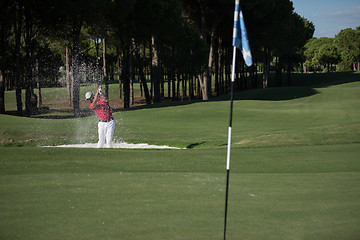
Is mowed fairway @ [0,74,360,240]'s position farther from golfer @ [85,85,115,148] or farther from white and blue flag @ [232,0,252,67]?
white and blue flag @ [232,0,252,67]

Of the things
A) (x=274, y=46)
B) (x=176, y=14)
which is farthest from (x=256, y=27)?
(x=176, y=14)

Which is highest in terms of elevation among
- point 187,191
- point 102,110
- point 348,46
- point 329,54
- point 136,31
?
point 348,46

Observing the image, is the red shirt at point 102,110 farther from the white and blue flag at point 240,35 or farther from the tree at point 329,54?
the tree at point 329,54

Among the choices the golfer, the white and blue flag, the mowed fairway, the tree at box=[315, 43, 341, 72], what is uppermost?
the tree at box=[315, 43, 341, 72]

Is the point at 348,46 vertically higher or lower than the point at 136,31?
higher

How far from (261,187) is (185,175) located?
6.11 ft

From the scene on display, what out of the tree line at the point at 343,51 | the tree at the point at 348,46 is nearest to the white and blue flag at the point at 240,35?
the tree line at the point at 343,51

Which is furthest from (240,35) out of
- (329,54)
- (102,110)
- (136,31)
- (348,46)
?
(348,46)

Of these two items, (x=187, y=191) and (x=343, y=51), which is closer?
(x=187, y=191)

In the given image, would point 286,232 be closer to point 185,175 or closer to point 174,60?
point 185,175

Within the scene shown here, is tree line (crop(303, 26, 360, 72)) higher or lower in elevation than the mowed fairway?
higher

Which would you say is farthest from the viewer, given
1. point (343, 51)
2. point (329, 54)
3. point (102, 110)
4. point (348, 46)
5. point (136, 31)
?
point (343, 51)

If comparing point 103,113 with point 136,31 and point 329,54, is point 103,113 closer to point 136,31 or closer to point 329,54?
point 136,31

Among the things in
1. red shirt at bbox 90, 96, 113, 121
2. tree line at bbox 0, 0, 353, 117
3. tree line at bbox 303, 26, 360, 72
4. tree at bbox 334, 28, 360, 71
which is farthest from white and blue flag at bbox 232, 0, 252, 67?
tree at bbox 334, 28, 360, 71
